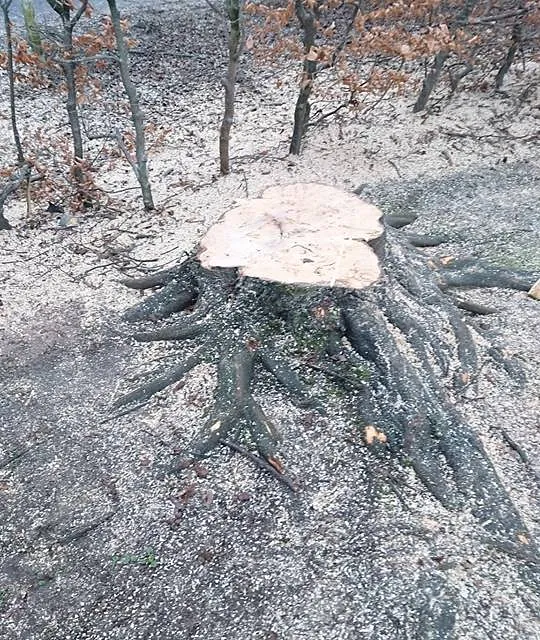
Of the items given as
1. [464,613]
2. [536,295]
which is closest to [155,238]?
[536,295]

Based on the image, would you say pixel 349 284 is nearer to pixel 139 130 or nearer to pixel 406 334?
pixel 406 334

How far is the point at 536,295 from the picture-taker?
11.8 ft

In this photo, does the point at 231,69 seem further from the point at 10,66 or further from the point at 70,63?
the point at 10,66

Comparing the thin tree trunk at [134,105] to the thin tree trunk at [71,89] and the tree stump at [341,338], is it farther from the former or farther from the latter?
the tree stump at [341,338]

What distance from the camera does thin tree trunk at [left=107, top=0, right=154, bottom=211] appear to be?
4.60 metres

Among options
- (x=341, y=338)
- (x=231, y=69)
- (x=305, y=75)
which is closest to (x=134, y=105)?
(x=231, y=69)

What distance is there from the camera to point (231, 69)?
5.41 m

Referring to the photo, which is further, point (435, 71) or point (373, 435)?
point (435, 71)

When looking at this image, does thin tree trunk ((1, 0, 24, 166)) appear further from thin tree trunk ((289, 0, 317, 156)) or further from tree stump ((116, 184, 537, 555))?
tree stump ((116, 184, 537, 555))

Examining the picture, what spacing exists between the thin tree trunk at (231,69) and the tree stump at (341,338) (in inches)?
100

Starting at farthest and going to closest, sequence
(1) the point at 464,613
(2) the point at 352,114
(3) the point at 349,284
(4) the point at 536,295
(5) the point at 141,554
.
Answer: (2) the point at 352,114 < (4) the point at 536,295 < (3) the point at 349,284 < (5) the point at 141,554 < (1) the point at 464,613

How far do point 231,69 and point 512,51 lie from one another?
3506mm

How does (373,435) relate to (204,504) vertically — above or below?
above

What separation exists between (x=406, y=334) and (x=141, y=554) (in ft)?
5.44
